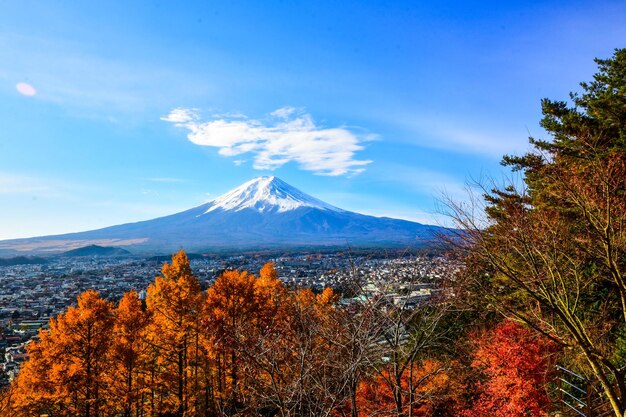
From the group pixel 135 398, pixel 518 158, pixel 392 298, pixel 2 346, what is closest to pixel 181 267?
pixel 135 398

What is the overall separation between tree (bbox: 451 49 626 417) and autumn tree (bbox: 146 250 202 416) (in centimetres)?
1127

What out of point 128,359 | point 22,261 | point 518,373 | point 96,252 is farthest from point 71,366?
point 96,252

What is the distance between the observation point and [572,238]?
8.82m

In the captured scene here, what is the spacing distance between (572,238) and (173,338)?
14.5 meters

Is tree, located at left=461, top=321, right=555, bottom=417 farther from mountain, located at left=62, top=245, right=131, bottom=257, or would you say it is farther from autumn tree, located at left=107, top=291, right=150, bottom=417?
mountain, located at left=62, top=245, right=131, bottom=257

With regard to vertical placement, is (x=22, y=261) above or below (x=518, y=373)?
below

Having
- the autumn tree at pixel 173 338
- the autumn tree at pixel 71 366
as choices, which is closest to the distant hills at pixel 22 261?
the autumn tree at pixel 71 366

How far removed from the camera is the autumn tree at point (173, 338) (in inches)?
619

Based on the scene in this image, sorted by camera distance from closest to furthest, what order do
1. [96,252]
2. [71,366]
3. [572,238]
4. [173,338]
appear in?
[572,238] → [71,366] → [173,338] → [96,252]

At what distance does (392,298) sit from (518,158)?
1086 centimetres

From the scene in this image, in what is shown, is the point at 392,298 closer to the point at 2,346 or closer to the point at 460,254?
the point at 460,254

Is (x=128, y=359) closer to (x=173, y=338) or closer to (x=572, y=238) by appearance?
(x=173, y=338)

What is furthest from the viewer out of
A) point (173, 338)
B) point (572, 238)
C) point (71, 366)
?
point (173, 338)

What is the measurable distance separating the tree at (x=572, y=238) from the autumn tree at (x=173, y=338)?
11.3m
